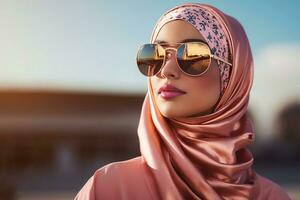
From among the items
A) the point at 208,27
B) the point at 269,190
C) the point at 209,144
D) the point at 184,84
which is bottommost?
the point at 269,190

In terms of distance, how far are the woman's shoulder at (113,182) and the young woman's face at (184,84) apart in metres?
0.22

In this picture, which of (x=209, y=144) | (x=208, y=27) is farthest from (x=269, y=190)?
(x=208, y=27)

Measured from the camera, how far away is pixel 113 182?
5.14ft

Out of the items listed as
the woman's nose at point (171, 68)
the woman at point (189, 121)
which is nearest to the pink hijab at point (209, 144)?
the woman at point (189, 121)

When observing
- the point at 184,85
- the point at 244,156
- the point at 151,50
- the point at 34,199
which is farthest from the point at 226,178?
the point at 34,199

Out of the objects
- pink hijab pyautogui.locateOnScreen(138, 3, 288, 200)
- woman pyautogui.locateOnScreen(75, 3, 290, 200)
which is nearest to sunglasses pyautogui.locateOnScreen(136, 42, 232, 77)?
woman pyautogui.locateOnScreen(75, 3, 290, 200)

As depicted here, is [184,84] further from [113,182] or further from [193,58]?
[113,182]

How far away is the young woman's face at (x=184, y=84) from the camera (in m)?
1.58

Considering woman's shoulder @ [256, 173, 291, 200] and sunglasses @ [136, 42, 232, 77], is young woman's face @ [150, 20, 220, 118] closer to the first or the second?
sunglasses @ [136, 42, 232, 77]

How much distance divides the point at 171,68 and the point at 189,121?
193 mm

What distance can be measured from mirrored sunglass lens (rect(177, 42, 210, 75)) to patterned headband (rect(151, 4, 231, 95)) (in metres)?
0.06

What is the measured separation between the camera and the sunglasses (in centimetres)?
156

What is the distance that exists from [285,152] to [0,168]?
11.3m

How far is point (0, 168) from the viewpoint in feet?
44.5
